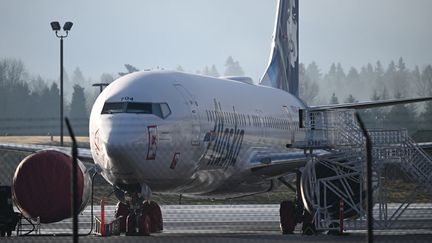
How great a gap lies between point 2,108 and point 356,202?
5316 centimetres

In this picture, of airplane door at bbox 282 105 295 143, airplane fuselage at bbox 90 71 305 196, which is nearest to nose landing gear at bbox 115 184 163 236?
airplane fuselage at bbox 90 71 305 196

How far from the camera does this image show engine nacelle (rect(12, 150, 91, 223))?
2803 cm

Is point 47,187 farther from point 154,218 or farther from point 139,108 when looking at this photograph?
point 139,108

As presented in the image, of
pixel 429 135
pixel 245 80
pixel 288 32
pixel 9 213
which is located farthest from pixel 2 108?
pixel 9 213

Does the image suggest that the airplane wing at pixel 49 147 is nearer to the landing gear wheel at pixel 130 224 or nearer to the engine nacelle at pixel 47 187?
the engine nacelle at pixel 47 187

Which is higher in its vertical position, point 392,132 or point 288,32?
point 288,32

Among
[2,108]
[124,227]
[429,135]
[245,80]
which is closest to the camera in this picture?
[124,227]

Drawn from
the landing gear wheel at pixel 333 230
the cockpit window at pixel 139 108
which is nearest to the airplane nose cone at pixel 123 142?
the cockpit window at pixel 139 108

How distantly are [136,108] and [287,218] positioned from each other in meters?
5.95

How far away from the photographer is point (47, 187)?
1119 inches

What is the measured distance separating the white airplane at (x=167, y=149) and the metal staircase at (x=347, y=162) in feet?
3.80

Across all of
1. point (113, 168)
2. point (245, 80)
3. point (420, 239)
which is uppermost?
point (245, 80)

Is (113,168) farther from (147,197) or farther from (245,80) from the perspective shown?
(245,80)

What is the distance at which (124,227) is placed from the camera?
28.0 metres
